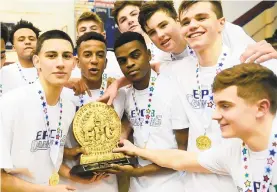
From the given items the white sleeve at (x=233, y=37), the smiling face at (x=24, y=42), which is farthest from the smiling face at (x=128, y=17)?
the smiling face at (x=24, y=42)

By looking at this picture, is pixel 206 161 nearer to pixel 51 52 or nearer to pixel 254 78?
pixel 254 78

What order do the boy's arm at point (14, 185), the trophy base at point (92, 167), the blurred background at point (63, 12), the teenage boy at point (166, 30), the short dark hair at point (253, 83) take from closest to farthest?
the short dark hair at point (253, 83) < the boy's arm at point (14, 185) < the trophy base at point (92, 167) < the teenage boy at point (166, 30) < the blurred background at point (63, 12)

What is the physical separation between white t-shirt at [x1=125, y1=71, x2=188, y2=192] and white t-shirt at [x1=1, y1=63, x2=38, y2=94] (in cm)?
155

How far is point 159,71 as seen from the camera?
9.07 ft

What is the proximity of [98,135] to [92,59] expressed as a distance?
0.54 metres

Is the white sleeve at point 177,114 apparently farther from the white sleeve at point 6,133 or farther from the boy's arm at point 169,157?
the white sleeve at point 6,133

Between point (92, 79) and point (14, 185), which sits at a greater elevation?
point (92, 79)

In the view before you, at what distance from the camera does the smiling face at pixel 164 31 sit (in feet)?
8.85

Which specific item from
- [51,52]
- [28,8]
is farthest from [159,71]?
[28,8]

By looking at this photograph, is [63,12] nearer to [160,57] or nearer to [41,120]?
[160,57]

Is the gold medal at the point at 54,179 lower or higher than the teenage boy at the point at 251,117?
lower

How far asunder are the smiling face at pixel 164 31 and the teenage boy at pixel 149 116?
5.8 inches

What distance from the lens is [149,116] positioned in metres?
2.55

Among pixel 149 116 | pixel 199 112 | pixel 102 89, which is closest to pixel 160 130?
pixel 149 116
